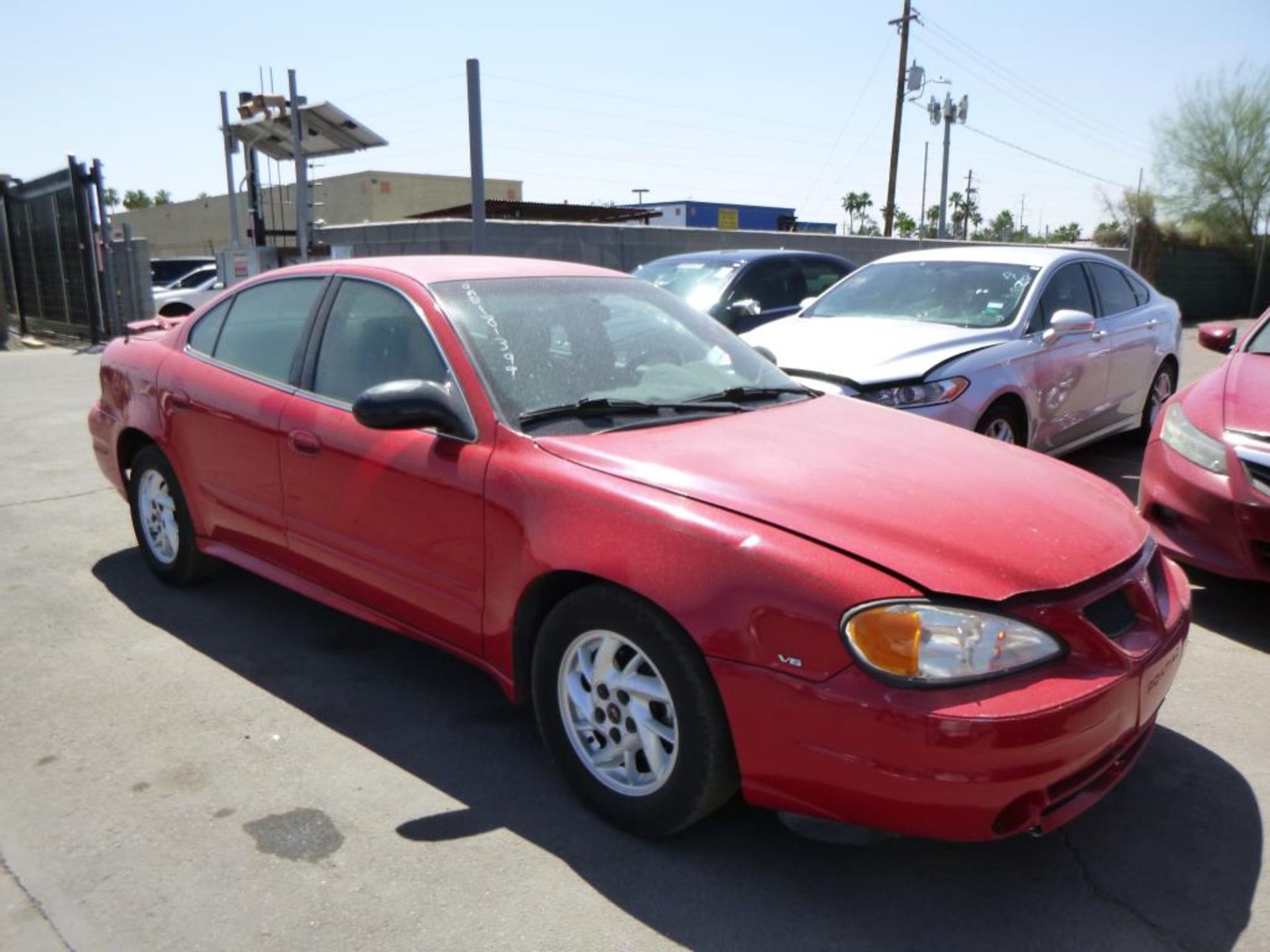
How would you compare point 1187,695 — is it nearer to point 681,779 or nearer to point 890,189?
point 681,779

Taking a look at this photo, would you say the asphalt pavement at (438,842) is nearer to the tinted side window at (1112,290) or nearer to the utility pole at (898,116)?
the tinted side window at (1112,290)

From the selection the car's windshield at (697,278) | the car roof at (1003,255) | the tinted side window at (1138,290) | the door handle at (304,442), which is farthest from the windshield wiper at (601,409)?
the tinted side window at (1138,290)

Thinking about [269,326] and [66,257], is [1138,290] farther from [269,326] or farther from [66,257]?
[66,257]

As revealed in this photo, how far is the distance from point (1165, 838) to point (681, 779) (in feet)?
4.55

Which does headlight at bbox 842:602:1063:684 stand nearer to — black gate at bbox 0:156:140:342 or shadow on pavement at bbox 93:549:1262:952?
shadow on pavement at bbox 93:549:1262:952

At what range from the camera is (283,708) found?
362cm

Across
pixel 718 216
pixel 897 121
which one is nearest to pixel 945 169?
pixel 897 121

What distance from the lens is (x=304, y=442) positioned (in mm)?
3682

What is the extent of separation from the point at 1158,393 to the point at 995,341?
293 cm

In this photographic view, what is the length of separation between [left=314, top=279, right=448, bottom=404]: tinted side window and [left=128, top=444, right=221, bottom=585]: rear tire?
120 cm

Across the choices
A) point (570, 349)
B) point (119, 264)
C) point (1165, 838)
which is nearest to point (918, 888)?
point (1165, 838)

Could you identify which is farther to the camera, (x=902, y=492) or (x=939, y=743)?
(x=902, y=492)

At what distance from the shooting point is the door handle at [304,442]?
11.9 feet

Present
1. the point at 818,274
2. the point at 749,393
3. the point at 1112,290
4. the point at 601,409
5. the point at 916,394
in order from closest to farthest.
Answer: the point at 601,409
the point at 749,393
the point at 916,394
the point at 1112,290
the point at 818,274
